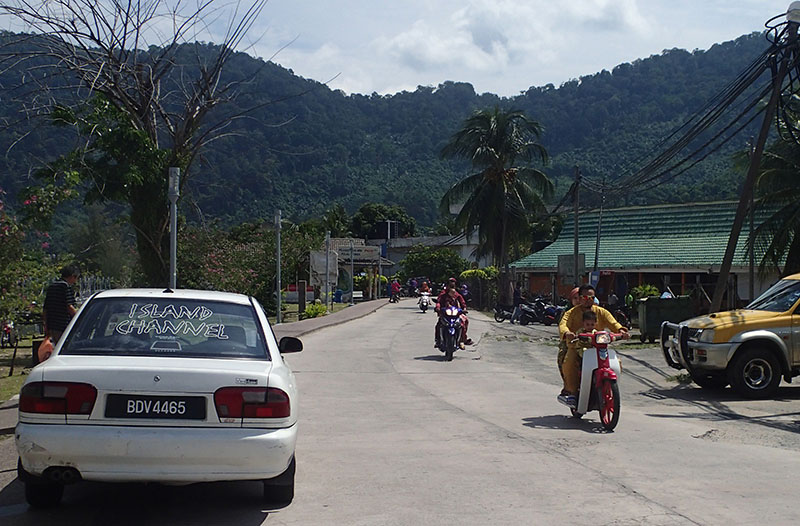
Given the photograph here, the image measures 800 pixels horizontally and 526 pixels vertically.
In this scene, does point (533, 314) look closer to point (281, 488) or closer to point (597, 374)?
point (597, 374)

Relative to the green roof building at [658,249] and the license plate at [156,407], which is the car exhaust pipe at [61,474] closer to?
the license plate at [156,407]

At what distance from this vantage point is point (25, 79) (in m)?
15.8

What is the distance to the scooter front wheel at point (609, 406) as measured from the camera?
9.84 m

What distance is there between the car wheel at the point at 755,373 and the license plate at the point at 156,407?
1020cm

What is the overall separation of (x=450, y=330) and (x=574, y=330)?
7.68 m

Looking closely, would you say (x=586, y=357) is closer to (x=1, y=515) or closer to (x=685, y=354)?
(x=685, y=354)

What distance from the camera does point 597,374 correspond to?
399 inches

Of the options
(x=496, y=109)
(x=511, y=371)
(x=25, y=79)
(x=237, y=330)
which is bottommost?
(x=511, y=371)

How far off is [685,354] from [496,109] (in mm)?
39033

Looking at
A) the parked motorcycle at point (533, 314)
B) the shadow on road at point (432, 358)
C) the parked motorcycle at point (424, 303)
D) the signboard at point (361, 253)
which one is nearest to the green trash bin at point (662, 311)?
the shadow on road at point (432, 358)

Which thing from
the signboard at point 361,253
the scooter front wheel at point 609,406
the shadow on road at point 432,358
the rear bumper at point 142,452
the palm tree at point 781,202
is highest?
the palm tree at point 781,202

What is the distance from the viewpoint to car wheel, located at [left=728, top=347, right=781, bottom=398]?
13.5 metres

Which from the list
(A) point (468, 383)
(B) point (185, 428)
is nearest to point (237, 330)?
(B) point (185, 428)

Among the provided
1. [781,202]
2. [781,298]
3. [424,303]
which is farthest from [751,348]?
[424,303]
